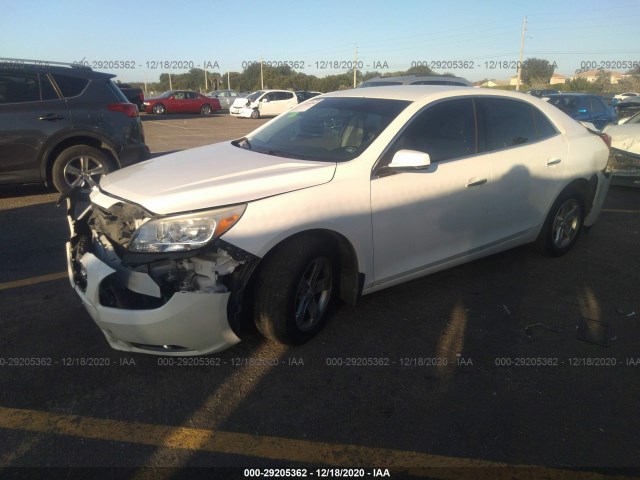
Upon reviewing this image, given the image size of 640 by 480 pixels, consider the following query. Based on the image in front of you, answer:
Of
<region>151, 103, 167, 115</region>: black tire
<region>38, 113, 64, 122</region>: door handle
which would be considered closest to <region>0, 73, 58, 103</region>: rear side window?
<region>38, 113, 64, 122</region>: door handle

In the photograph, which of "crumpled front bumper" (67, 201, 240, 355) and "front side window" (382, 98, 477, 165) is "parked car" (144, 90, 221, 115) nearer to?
"front side window" (382, 98, 477, 165)

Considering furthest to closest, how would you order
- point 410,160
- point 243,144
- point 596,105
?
point 596,105 → point 243,144 → point 410,160

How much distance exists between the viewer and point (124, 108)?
702 cm

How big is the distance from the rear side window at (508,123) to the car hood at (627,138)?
474 centimetres

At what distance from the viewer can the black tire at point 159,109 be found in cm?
2909

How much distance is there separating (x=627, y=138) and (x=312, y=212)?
24.4 feet

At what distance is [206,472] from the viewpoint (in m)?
2.26

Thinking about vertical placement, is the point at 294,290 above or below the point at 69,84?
below

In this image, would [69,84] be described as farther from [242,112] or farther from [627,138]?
[242,112]

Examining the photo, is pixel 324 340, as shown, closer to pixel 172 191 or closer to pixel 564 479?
pixel 172 191

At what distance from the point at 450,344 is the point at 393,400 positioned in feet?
2.52

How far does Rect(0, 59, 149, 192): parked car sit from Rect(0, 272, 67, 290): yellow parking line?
225cm

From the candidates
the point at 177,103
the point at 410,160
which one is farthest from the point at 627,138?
the point at 177,103

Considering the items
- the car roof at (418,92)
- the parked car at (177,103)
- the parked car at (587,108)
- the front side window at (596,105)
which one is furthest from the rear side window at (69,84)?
the parked car at (177,103)
